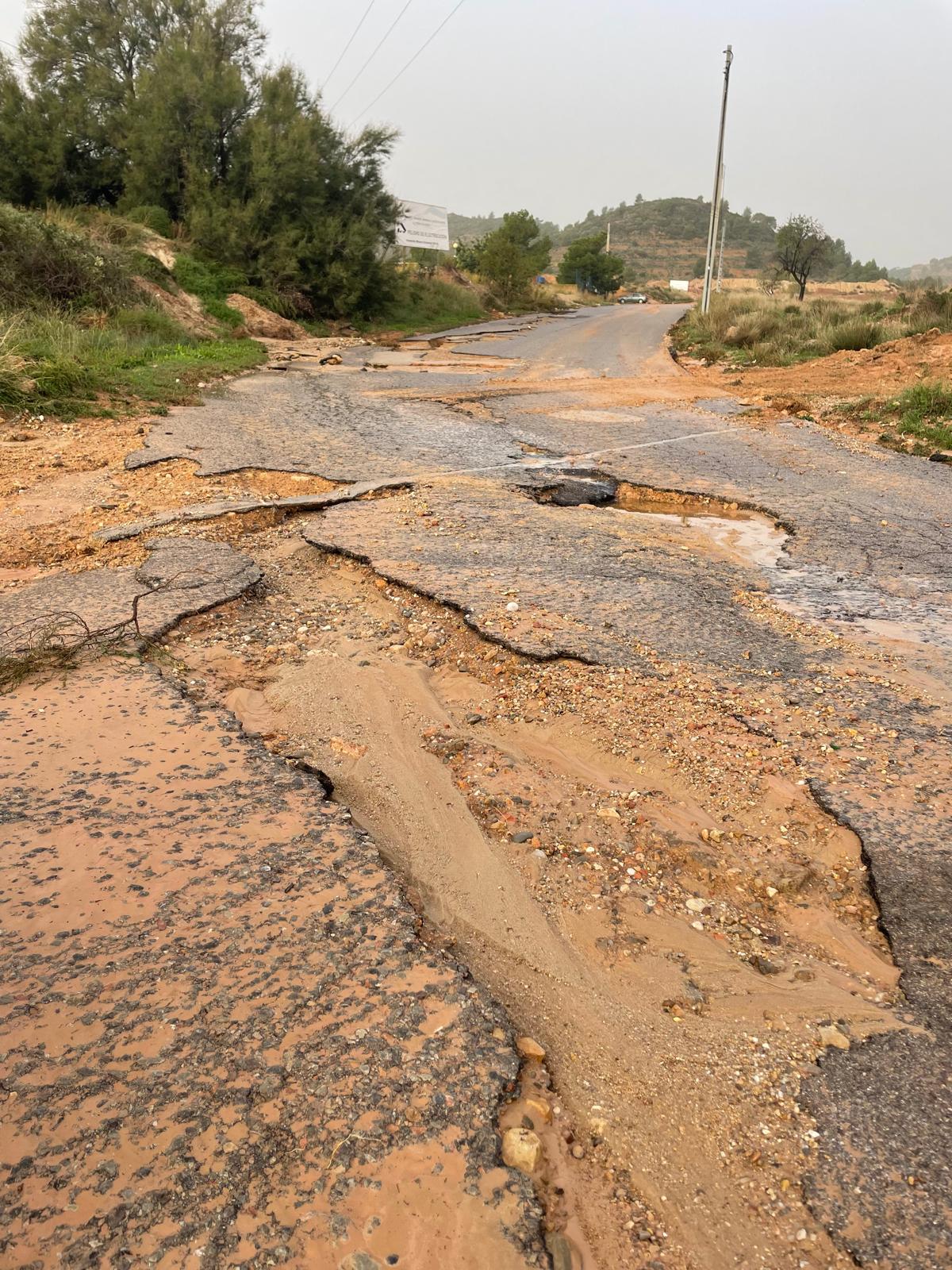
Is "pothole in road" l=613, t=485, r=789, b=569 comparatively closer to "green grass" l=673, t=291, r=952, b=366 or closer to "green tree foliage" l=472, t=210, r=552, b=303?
"green grass" l=673, t=291, r=952, b=366

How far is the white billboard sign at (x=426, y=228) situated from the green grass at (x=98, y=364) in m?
17.3

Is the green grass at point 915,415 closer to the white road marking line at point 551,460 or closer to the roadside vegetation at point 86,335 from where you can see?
the white road marking line at point 551,460

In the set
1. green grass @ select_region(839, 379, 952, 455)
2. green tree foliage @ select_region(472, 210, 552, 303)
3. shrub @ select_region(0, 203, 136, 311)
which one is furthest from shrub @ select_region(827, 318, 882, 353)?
green tree foliage @ select_region(472, 210, 552, 303)

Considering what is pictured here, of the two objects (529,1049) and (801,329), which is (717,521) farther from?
(801,329)

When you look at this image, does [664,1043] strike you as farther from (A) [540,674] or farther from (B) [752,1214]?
(A) [540,674]

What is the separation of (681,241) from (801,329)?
9053 centimetres

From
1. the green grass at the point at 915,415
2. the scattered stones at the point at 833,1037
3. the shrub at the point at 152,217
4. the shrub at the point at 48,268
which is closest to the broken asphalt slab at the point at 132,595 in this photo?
the scattered stones at the point at 833,1037

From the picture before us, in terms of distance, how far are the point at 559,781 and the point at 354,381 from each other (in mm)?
10107

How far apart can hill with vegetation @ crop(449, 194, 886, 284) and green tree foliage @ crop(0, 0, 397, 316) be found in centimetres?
5610

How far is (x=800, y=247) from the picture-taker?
3488 cm

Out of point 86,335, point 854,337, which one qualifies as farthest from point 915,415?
point 86,335

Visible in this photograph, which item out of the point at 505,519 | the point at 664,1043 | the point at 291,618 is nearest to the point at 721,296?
the point at 505,519

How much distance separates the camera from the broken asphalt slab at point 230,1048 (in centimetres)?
133

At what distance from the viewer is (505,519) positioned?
5168 mm
